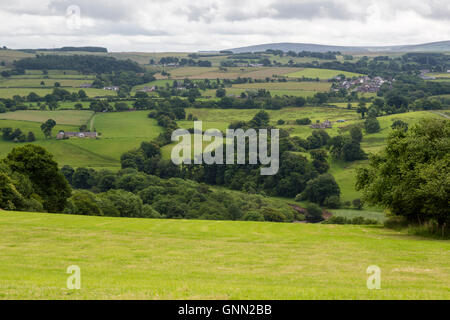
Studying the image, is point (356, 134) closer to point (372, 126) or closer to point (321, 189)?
point (372, 126)

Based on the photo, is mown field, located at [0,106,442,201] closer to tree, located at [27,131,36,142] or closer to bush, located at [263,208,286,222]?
tree, located at [27,131,36,142]

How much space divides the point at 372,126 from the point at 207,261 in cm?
12761

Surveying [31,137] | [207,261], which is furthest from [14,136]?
[207,261]

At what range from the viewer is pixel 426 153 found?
120ft

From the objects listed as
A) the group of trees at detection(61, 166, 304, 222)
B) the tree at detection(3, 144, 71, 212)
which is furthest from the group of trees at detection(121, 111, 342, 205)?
the tree at detection(3, 144, 71, 212)

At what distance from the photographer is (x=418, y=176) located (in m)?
34.4

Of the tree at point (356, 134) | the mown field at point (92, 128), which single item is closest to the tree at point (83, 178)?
the mown field at point (92, 128)

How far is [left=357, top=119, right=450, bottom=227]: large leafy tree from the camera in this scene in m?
33.0

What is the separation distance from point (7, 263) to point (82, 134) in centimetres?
12209

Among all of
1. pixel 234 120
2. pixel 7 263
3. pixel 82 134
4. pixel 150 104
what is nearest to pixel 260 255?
pixel 7 263

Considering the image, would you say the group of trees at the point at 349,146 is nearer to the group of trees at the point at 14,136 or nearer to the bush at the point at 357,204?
the bush at the point at 357,204

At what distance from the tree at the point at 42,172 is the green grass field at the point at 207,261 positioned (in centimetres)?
1648

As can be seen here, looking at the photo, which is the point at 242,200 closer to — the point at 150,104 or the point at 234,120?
the point at 234,120
